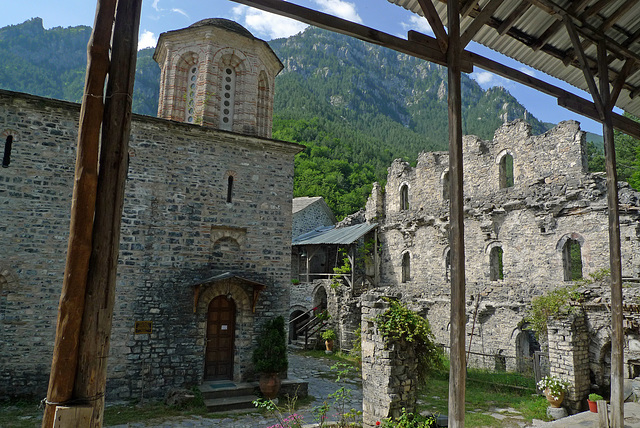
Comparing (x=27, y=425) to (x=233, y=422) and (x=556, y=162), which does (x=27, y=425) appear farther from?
(x=556, y=162)

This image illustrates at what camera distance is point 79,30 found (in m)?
84.1

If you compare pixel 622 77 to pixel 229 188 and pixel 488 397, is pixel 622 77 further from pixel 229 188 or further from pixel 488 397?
pixel 229 188

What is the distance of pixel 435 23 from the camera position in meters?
4.93

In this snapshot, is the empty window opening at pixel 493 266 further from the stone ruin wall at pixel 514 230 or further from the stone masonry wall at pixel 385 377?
the stone masonry wall at pixel 385 377

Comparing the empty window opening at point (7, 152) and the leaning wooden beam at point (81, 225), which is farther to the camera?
the empty window opening at point (7, 152)

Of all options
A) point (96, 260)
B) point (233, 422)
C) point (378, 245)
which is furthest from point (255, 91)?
point (378, 245)

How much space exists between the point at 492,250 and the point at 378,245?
6.63 m

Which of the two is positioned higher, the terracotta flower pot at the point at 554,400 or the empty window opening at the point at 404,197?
the empty window opening at the point at 404,197

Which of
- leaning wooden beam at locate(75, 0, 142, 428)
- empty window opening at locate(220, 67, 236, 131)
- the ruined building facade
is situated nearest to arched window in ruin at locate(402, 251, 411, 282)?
the ruined building facade

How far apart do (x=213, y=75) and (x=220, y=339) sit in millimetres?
7172

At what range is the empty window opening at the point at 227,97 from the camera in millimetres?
11500

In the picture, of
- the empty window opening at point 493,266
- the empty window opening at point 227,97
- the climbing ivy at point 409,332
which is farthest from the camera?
the empty window opening at point 493,266

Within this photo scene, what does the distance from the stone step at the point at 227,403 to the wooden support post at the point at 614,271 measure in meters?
7.00

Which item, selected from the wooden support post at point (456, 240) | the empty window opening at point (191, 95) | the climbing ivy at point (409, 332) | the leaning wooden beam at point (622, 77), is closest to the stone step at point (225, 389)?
the climbing ivy at point (409, 332)
